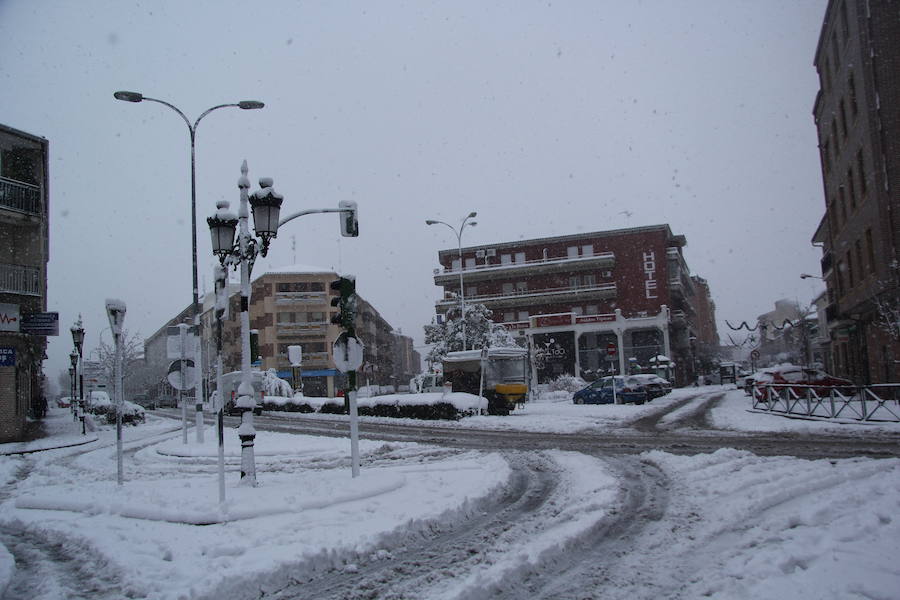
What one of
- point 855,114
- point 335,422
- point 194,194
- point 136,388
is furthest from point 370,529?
point 136,388

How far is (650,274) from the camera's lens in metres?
59.9

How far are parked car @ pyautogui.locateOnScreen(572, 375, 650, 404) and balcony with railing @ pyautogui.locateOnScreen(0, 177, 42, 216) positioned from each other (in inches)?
977

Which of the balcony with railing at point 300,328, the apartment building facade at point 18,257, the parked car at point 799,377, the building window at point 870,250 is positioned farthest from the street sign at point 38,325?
the balcony with railing at point 300,328

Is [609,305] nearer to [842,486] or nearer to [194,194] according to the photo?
[194,194]

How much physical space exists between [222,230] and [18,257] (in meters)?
20.1

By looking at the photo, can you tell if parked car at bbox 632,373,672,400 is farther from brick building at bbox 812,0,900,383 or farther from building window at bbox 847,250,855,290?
building window at bbox 847,250,855,290

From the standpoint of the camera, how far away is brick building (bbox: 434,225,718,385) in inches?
2233

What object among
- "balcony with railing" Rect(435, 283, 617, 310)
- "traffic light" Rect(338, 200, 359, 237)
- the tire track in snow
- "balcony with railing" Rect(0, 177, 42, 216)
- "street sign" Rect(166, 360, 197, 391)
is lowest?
the tire track in snow

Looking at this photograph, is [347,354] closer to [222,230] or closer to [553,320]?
[222,230]

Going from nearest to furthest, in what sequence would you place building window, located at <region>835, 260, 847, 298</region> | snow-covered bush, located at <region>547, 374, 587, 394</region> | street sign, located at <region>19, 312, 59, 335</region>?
1. street sign, located at <region>19, 312, 59, 335</region>
2. building window, located at <region>835, 260, 847, 298</region>
3. snow-covered bush, located at <region>547, 374, 587, 394</region>

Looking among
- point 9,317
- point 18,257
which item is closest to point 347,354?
point 9,317

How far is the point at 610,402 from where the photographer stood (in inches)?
1312

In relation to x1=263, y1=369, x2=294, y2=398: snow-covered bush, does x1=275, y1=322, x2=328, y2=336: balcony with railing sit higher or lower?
higher

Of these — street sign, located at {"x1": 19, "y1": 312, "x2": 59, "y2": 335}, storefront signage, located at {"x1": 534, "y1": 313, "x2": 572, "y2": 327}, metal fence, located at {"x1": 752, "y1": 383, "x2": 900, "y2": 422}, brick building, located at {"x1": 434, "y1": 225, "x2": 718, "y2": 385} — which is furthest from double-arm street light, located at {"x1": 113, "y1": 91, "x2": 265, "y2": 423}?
storefront signage, located at {"x1": 534, "y1": 313, "x2": 572, "y2": 327}
